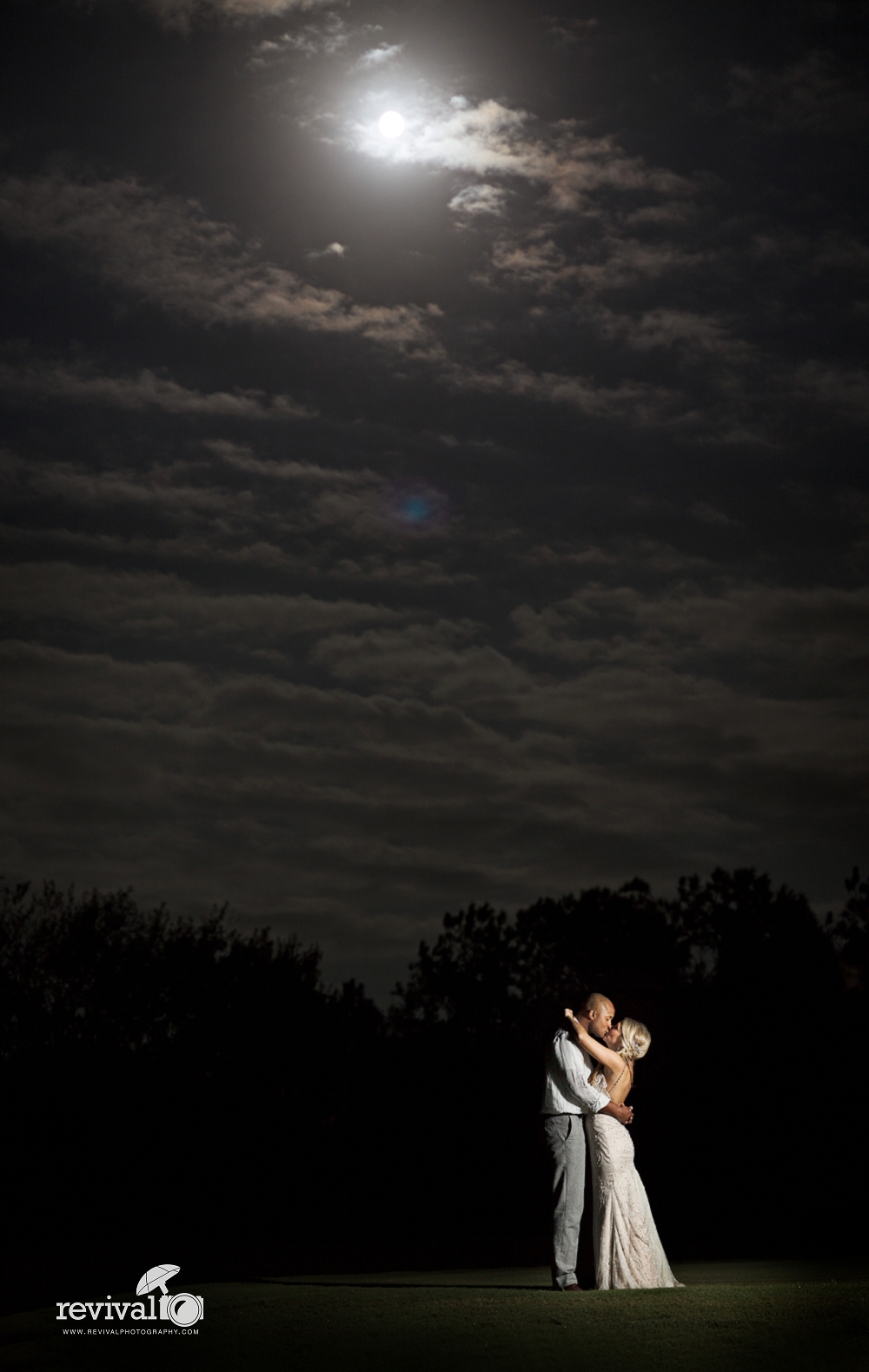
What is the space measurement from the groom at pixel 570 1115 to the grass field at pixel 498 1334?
1.38 feet

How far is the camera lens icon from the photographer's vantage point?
9.70 m

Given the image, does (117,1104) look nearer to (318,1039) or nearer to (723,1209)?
(318,1039)

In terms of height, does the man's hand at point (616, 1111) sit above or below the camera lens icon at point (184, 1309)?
above

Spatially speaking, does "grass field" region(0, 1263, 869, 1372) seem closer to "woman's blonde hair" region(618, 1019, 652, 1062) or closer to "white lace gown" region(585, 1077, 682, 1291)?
"white lace gown" region(585, 1077, 682, 1291)

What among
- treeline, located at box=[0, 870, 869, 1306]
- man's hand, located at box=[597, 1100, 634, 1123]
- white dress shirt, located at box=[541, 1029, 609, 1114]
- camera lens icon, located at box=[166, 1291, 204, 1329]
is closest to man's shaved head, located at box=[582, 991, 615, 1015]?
white dress shirt, located at box=[541, 1029, 609, 1114]

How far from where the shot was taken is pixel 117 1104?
115 ft

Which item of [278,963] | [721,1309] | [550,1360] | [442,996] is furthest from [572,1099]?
[442,996]

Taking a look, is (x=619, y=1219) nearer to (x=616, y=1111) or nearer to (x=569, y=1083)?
(x=616, y=1111)

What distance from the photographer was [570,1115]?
1088 cm

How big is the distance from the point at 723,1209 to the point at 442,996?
36.8 meters

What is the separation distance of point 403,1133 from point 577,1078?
23.4 meters

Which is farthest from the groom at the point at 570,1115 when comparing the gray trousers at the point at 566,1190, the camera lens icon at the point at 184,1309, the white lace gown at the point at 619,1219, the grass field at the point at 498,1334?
the camera lens icon at the point at 184,1309

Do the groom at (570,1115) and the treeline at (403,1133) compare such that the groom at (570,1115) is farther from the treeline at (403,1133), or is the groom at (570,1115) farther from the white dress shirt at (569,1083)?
the treeline at (403,1133)

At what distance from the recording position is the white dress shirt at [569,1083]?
10789mm
